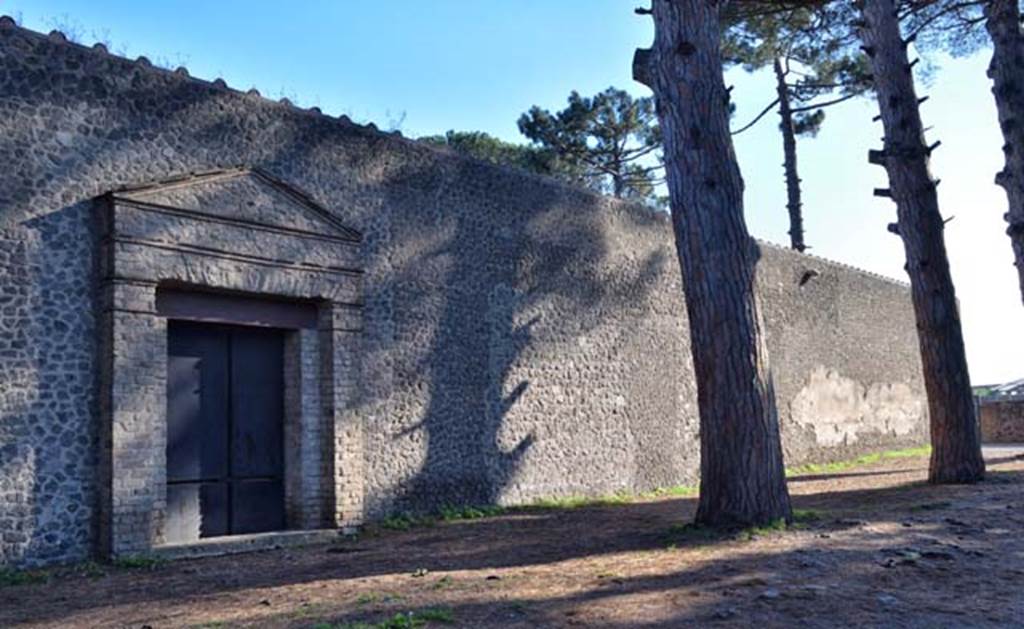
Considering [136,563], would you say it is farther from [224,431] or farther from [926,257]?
[926,257]

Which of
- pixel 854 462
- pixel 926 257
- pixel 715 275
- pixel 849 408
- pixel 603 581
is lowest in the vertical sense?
pixel 603 581

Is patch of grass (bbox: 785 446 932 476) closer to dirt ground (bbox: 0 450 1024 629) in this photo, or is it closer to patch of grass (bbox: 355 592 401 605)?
dirt ground (bbox: 0 450 1024 629)

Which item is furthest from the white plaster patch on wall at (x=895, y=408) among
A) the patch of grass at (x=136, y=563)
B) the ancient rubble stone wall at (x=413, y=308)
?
the patch of grass at (x=136, y=563)

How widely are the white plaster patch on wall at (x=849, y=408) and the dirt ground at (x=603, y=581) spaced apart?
8.56 metres

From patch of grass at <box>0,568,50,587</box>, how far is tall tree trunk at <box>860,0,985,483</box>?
967 cm

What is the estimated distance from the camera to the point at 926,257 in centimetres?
1202

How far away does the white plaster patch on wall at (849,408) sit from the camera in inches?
706

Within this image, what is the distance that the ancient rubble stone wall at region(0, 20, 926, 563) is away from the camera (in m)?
7.68

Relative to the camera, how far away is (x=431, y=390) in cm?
1091

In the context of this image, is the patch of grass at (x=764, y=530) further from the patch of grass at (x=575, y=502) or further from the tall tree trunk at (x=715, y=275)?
the patch of grass at (x=575, y=502)

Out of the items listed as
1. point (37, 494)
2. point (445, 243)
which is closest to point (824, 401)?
point (445, 243)

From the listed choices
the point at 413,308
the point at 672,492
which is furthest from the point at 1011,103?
the point at 413,308

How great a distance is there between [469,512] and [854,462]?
33.6 feet

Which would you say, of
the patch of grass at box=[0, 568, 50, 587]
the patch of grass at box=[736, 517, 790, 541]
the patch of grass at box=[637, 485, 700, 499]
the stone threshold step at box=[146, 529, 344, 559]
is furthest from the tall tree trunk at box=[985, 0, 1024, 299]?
the patch of grass at box=[0, 568, 50, 587]
